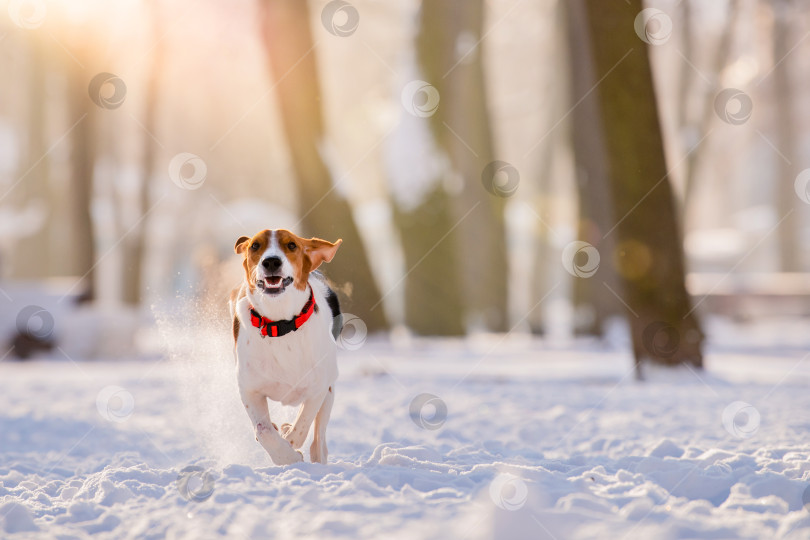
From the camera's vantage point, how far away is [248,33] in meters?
19.0

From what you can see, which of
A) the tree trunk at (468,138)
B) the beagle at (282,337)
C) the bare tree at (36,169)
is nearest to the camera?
the beagle at (282,337)

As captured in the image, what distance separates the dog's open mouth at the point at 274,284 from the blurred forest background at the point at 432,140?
1.56m

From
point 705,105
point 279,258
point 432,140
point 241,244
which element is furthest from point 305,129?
point 705,105

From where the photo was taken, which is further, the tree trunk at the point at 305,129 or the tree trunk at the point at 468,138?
the tree trunk at the point at 468,138

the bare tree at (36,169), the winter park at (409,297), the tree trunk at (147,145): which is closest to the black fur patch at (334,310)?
the winter park at (409,297)

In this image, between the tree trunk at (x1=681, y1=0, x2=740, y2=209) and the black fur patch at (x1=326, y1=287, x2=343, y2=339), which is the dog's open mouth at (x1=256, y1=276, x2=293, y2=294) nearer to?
the black fur patch at (x1=326, y1=287, x2=343, y2=339)

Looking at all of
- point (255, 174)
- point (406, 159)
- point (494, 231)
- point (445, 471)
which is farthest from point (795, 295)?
point (255, 174)

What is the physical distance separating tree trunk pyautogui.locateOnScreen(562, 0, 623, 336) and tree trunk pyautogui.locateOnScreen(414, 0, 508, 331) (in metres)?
2.09

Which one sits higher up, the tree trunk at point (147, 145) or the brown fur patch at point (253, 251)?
the tree trunk at point (147, 145)

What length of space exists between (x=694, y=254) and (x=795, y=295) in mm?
19280

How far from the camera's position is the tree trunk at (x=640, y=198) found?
30.3ft

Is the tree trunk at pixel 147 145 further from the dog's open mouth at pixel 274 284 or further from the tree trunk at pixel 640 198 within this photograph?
the dog's open mouth at pixel 274 284

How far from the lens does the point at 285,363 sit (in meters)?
4.72

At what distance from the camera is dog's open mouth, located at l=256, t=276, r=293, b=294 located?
→ 4.48m
